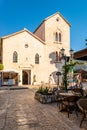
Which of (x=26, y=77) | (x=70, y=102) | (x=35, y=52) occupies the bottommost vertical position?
(x=70, y=102)

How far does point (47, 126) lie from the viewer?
6.44 m

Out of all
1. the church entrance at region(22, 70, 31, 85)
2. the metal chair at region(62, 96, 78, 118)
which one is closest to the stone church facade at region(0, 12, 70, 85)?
the church entrance at region(22, 70, 31, 85)

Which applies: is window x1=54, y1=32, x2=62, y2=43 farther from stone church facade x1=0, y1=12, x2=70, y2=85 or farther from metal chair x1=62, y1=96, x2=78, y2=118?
→ metal chair x1=62, y1=96, x2=78, y2=118

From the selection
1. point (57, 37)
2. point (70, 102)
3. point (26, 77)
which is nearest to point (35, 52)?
point (26, 77)

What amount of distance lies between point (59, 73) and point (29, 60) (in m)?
4.94

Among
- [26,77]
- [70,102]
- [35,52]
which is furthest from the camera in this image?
[26,77]

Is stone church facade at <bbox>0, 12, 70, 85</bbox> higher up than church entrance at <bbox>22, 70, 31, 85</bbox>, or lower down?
higher up

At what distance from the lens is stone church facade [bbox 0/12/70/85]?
82.6 ft

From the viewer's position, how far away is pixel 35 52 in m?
26.5

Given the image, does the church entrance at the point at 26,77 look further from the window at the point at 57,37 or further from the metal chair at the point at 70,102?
the metal chair at the point at 70,102

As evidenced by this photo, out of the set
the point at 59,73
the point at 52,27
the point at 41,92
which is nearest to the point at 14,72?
the point at 59,73

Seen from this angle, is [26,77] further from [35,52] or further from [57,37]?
[57,37]

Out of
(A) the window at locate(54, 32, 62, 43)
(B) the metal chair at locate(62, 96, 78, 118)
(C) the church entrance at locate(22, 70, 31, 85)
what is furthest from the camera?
(A) the window at locate(54, 32, 62, 43)

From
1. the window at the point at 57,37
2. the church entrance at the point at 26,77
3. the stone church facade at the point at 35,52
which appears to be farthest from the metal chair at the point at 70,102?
the window at the point at 57,37
